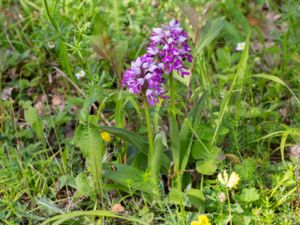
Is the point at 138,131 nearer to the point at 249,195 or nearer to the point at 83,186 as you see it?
the point at 83,186

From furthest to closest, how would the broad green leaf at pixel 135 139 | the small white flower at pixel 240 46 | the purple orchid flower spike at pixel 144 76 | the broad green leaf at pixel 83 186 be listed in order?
the small white flower at pixel 240 46 < the broad green leaf at pixel 83 186 < the broad green leaf at pixel 135 139 < the purple orchid flower spike at pixel 144 76

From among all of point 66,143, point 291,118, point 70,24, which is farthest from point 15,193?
point 291,118

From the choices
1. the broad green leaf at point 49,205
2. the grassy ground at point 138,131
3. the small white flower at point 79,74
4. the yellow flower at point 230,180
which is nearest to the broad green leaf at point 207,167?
the grassy ground at point 138,131

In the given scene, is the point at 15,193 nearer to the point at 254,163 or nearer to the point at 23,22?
the point at 254,163

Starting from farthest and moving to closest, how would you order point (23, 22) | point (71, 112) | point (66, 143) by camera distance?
point (23, 22) < point (71, 112) < point (66, 143)

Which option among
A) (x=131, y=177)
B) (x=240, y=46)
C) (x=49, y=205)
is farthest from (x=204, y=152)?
(x=240, y=46)

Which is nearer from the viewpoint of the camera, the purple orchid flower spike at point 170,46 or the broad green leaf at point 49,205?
the purple orchid flower spike at point 170,46

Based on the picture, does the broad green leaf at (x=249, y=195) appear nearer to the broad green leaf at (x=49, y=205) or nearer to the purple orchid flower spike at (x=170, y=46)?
the purple orchid flower spike at (x=170, y=46)

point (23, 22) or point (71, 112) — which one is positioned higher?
point (23, 22)
